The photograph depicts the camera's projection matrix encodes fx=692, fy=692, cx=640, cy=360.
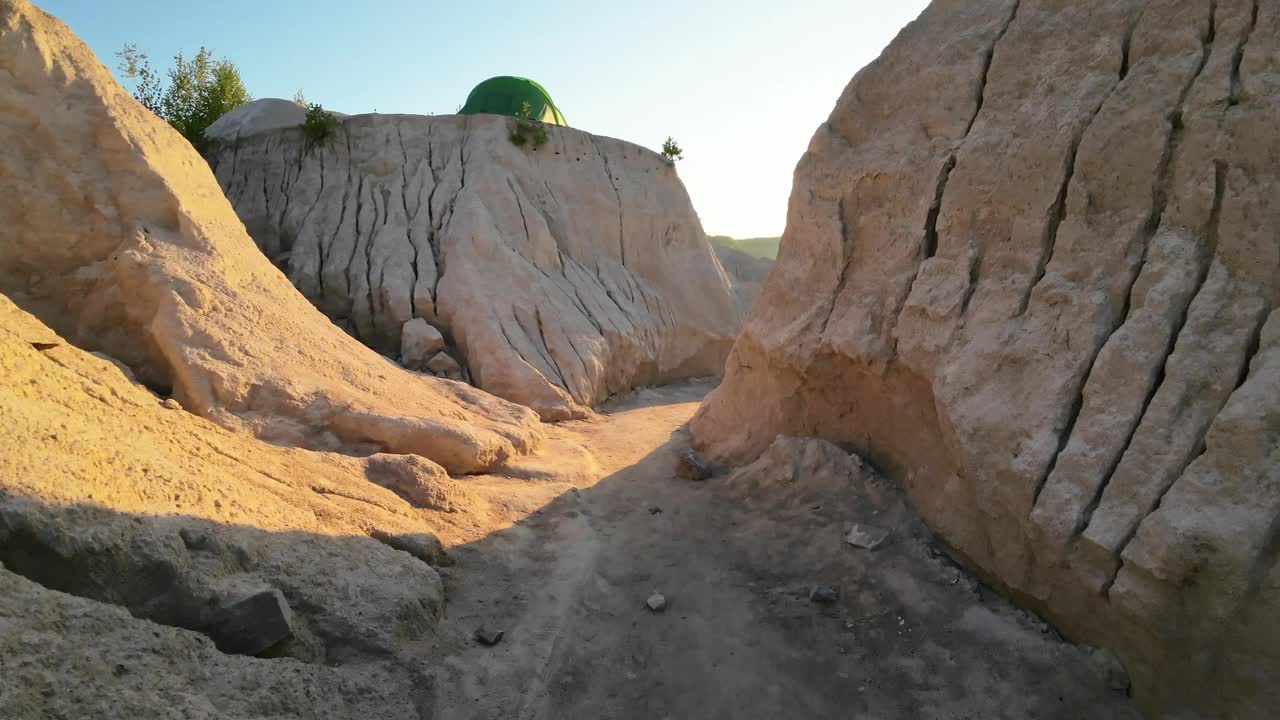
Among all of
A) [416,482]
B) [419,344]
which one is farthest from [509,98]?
[416,482]

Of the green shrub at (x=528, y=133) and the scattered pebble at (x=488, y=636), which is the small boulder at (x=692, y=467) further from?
the green shrub at (x=528, y=133)

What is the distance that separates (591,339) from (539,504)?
5034mm

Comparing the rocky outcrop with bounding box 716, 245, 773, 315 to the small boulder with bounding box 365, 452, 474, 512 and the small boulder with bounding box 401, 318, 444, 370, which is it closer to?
the small boulder with bounding box 401, 318, 444, 370

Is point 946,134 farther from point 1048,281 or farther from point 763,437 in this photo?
point 763,437

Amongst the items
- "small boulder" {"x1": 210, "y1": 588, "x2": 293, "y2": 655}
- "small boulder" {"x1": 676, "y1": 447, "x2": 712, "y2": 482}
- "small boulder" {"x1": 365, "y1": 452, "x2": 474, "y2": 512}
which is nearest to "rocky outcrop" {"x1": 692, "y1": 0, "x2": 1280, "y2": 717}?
"small boulder" {"x1": 676, "y1": 447, "x2": 712, "y2": 482}

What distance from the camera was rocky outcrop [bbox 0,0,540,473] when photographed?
436cm

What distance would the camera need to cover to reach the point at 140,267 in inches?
177

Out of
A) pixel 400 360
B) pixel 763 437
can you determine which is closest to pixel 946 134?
pixel 763 437

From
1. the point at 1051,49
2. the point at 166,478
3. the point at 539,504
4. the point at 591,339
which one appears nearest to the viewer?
the point at 166,478

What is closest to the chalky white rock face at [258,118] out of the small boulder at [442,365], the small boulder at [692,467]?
the small boulder at [442,365]

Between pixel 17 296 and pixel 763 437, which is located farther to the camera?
pixel 763 437

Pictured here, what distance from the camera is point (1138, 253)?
122 inches

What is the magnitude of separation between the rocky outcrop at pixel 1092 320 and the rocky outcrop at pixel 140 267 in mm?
3420

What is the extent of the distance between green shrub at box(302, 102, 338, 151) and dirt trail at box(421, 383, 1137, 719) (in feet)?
27.0
